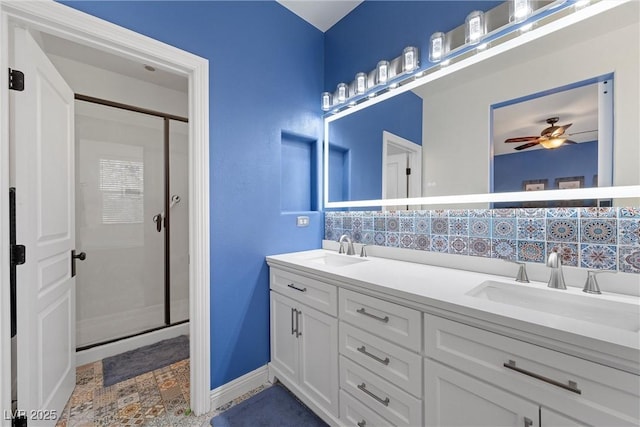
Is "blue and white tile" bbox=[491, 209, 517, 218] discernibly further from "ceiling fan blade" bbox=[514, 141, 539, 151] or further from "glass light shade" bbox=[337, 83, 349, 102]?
"glass light shade" bbox=[337, 83, 349, 102]

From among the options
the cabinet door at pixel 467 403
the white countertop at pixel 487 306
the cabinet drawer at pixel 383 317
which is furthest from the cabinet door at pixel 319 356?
the cabinet door at pixel 467 403

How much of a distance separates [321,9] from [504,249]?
213cm

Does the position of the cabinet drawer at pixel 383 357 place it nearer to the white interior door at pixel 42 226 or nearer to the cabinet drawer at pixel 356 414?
the cabinet drawer at pixel 356 414

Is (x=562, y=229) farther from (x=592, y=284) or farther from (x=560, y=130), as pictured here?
(x=560, y=130)

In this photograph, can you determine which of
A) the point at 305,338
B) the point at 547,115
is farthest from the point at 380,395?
the point at 547,115

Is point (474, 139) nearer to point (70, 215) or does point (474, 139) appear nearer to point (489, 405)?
point (489, 405)

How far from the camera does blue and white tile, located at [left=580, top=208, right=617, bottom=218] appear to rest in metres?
1.05

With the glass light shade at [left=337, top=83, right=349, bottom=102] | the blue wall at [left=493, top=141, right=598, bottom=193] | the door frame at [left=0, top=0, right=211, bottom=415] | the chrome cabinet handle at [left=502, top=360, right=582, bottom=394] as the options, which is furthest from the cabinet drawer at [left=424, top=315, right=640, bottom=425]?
the glass light shade at [left=337, top=83, right=349, bottom=102]

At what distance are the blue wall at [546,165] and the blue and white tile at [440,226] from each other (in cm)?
30

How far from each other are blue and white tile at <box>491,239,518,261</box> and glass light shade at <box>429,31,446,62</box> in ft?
3.52

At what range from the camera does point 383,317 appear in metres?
1.14

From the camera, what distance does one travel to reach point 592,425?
69 centimetres

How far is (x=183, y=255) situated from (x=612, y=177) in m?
3.18

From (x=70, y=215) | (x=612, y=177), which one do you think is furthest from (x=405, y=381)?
(x=70, y=215)
